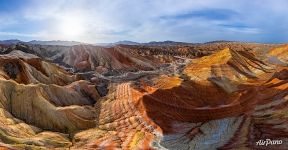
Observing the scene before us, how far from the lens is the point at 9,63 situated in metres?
50.4

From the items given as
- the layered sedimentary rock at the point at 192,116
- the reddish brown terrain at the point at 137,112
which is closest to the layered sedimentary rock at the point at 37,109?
the reddish brown terrain at the point at 137,112

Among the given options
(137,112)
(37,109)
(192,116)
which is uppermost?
(37,109)

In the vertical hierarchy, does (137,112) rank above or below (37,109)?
below

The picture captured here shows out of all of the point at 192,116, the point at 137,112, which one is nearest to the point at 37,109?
the point at 137,112

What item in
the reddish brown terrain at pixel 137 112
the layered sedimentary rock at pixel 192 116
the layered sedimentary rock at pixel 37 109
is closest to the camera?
the layered sedimentary rock at pixel 37 109

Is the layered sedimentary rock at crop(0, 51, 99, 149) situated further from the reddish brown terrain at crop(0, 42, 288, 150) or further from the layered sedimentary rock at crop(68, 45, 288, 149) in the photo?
the layered sedimentary rock at crop(68, 45, 288, 149)

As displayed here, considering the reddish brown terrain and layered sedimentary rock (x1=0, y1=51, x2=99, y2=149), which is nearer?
layered sedimentary rock (x1=0, y1=51, x2=99, y2=149)

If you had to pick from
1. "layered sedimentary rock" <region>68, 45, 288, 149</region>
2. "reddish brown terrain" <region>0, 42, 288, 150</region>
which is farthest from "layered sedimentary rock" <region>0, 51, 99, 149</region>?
"layered sedimentary rock" <region>68, 45, 288, 149</region>

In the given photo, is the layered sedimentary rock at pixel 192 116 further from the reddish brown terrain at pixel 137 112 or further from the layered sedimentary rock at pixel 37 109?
the layered sedimentary rock at pixel 37 109

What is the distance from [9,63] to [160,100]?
1756cm

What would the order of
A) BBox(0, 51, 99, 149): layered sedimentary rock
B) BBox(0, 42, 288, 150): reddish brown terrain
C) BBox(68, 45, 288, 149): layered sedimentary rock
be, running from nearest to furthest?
1. BBox(0, 51, 99, 149): layered sedimentary rock
2. BBox(0, 42, 288, 150): reddish brown terrain
3. BBox(68, 45, 288, 149): layered sedimentary rock

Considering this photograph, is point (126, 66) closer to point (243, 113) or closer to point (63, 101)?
point (63, 101)

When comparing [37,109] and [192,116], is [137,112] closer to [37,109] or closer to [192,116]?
[192,116]

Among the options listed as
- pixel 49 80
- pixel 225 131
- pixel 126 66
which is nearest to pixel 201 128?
pixel 225 131
